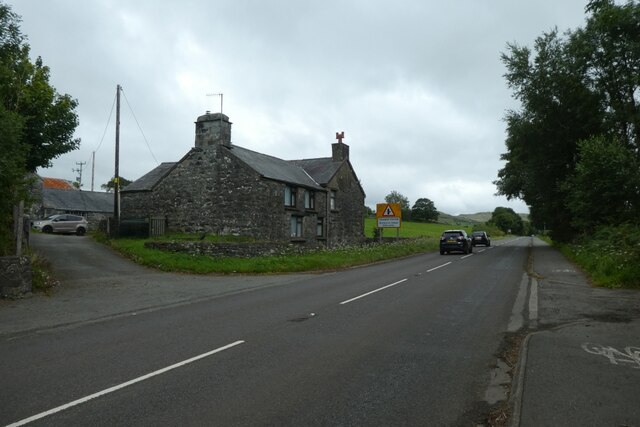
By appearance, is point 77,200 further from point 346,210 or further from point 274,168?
point 346,210

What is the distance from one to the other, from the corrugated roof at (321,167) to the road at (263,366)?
2675 cm

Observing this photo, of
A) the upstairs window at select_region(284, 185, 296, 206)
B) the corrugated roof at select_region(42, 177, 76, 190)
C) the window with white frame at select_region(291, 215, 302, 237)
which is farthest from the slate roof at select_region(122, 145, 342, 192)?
the corrugated roof at select_region(42, 177, 76, 190)

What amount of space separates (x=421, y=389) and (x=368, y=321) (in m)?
3.98

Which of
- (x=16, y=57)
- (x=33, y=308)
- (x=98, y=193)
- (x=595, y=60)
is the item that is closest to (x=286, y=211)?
(x=16, y=57)

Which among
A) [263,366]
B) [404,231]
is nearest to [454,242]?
[263,366]

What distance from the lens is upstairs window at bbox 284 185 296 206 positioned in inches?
1261

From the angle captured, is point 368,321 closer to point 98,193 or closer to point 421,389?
point 421,389

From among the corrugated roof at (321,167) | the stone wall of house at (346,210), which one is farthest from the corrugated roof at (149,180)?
the stone wall of house at (346,210)

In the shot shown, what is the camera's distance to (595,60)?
31203 millimetres

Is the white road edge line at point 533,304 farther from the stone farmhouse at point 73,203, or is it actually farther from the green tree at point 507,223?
the green tree at point 507,223

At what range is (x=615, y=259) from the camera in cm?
1529

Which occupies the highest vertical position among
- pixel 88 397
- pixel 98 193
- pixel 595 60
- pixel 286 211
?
pixel 595 60

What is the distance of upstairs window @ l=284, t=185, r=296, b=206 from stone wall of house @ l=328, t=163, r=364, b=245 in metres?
5.21

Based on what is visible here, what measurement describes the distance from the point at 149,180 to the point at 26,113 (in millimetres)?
20352
